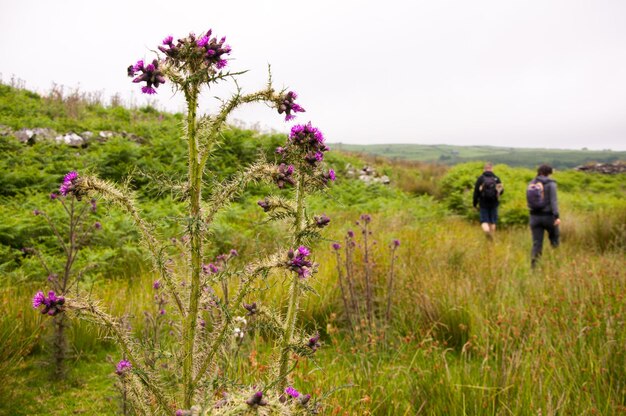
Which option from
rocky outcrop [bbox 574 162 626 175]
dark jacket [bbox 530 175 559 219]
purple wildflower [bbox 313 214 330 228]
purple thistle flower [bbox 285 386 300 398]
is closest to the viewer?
purple thistle flower [bbox 285 386 300 398]

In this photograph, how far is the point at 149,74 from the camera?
128 centimetres

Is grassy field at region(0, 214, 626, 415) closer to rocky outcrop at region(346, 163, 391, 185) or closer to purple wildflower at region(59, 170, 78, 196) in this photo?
purple wildflower at region(59, 170, 78, 196)

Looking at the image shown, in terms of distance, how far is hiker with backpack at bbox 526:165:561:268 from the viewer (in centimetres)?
850

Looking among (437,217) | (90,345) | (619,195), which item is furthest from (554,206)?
(619,195)

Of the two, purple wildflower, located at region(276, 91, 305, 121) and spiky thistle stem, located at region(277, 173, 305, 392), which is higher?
purple wildflower, located at region(276, 91, 305, 121)

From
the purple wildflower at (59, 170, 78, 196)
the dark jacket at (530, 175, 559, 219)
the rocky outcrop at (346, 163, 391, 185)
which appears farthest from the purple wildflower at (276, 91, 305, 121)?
the rocky outcrop at (346, 163, 391, 185)

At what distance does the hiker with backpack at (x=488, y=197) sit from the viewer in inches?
439

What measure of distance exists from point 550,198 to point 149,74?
9139 mm

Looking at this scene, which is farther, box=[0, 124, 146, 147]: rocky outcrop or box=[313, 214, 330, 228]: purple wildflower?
box=[0, 124, 146, 147]: rocky outcrop

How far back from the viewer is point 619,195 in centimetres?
1961

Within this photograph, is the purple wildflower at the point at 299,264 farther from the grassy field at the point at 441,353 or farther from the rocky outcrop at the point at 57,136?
the rocky outcrop at the point at 57,136

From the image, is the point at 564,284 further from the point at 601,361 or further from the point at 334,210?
the point at 334,210

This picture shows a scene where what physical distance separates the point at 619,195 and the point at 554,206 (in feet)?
49.1

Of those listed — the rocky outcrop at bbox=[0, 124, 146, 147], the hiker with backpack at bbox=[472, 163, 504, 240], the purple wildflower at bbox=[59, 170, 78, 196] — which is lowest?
the hiker with backpack at bbox=[472, 163, 504, 240]
